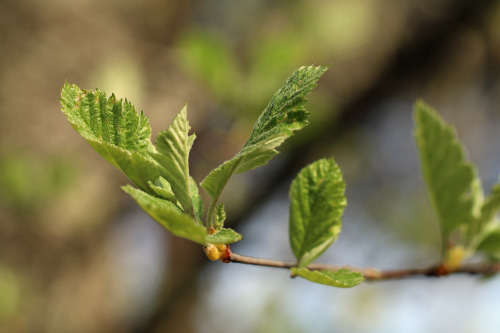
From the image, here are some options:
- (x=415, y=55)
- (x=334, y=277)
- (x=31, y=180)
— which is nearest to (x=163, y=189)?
(x=334, y=277)

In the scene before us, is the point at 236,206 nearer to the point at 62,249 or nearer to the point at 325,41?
the point at 325,41

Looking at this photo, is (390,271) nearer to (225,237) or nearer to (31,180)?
(225,237)

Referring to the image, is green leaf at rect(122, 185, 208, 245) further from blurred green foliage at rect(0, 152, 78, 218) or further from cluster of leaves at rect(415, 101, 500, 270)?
blurred green foliage at rect(0, 152, 78, 218)

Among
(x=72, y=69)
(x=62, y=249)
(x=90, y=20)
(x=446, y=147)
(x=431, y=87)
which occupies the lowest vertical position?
(x=62, y=249)

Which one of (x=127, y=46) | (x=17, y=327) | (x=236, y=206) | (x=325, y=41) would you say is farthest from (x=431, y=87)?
(x=17, y=327)

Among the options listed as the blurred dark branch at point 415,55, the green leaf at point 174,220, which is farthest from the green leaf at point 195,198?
the blurred dark branch at point 415,55

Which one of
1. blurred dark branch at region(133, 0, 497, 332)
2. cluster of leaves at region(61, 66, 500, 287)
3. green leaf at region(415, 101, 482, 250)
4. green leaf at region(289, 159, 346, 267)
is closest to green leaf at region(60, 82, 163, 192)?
cluster of leaves at region(61, 66, 500, 287)
